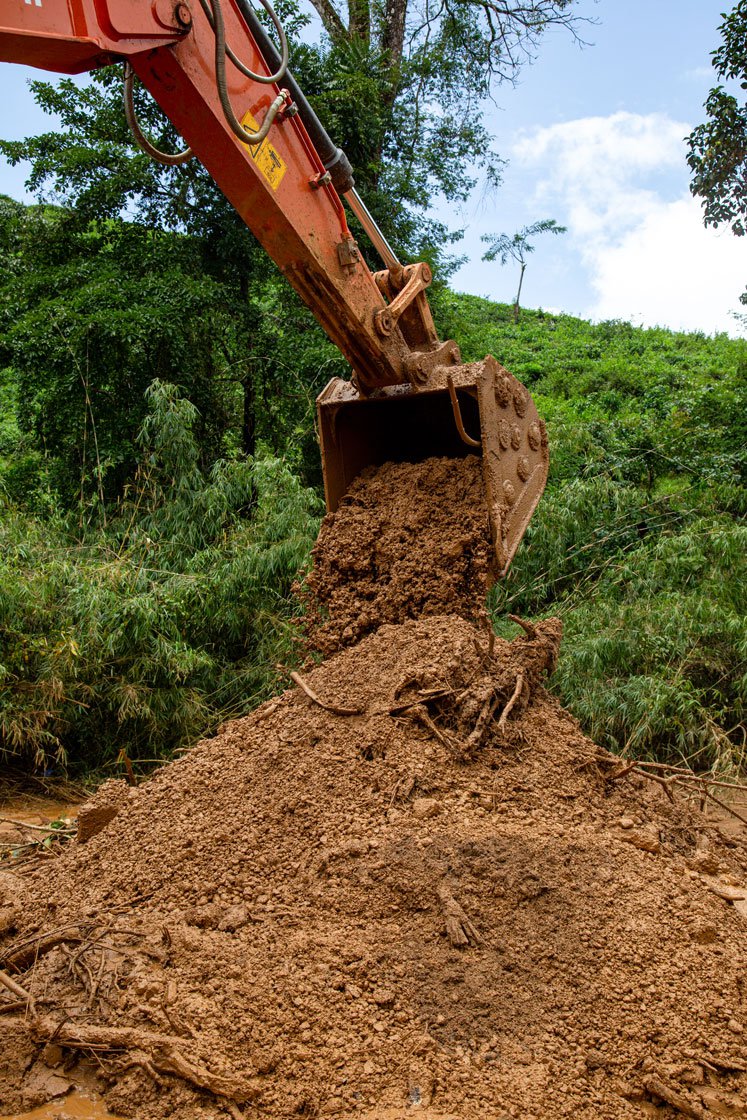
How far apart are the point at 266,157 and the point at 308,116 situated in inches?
16.0

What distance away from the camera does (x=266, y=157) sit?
356cm

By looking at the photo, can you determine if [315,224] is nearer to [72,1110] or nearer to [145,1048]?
[145,1048]

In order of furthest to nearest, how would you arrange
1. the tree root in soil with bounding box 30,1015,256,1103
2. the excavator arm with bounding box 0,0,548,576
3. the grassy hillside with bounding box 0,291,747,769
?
the grassy hillside with bounding box 0,291,747,769, the excavator arm with bounding box 0,0,548,576, the tree root in soil with bounding box 30,1015,256,1103

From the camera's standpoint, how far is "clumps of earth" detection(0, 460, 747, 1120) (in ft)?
7.73

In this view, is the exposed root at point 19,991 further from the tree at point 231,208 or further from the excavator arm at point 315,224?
the tree at point 231,208

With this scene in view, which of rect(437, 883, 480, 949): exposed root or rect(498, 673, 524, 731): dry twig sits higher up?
rect(498, 673, 524, 731): dry twig

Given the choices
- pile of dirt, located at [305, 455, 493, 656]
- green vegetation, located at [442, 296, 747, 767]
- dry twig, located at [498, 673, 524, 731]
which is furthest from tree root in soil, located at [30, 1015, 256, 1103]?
green vegetation, located at [442, 296, 747, 767]

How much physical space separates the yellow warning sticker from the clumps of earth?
180 cm

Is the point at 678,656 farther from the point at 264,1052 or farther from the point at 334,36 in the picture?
the point at 334,36

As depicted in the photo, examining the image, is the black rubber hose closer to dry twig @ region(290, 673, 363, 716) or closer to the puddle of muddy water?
dry twig @ region(290, 673, 363, 716)

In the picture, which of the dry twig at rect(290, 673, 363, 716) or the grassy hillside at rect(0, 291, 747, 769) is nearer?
the dry twig at rect(290, 673, 363, 716)

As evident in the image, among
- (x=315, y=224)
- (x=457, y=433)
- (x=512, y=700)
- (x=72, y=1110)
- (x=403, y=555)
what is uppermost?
(x=315, y=224)

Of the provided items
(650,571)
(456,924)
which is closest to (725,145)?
(650,571)

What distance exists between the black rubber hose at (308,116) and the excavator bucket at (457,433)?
2.92 feet
